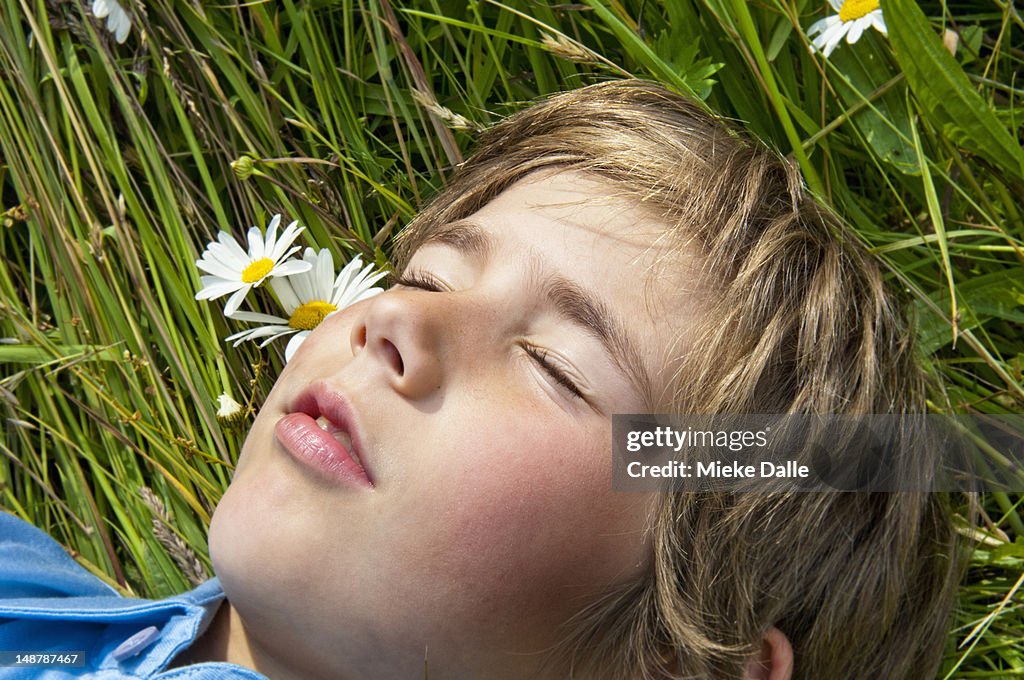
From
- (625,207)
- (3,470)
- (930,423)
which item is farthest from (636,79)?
(3,470)

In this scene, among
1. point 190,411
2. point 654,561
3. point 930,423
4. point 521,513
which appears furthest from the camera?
point 190,411

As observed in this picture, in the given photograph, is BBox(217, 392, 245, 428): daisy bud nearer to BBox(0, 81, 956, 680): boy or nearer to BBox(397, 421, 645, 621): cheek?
BBox(0, 81, 956, 680): boy

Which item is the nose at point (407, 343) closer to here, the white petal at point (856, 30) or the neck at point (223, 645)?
the neck at point (223, 645)

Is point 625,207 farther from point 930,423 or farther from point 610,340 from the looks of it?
point 930,423

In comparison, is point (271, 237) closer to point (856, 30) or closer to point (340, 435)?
point (340, 435)

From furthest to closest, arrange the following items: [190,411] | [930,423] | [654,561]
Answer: [190,411]
[930,423]
[654,561]

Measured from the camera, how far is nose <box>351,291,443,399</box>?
1.03 meters

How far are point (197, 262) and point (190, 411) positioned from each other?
28 centimetres

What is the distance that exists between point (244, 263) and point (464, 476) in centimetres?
69

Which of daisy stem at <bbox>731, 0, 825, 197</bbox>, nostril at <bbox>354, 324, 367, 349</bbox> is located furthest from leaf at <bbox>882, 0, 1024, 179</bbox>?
nostril at <bbox>354, 324, 367, 349</bbox>

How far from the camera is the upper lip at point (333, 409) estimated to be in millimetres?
1038

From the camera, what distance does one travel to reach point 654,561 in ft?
3.75
